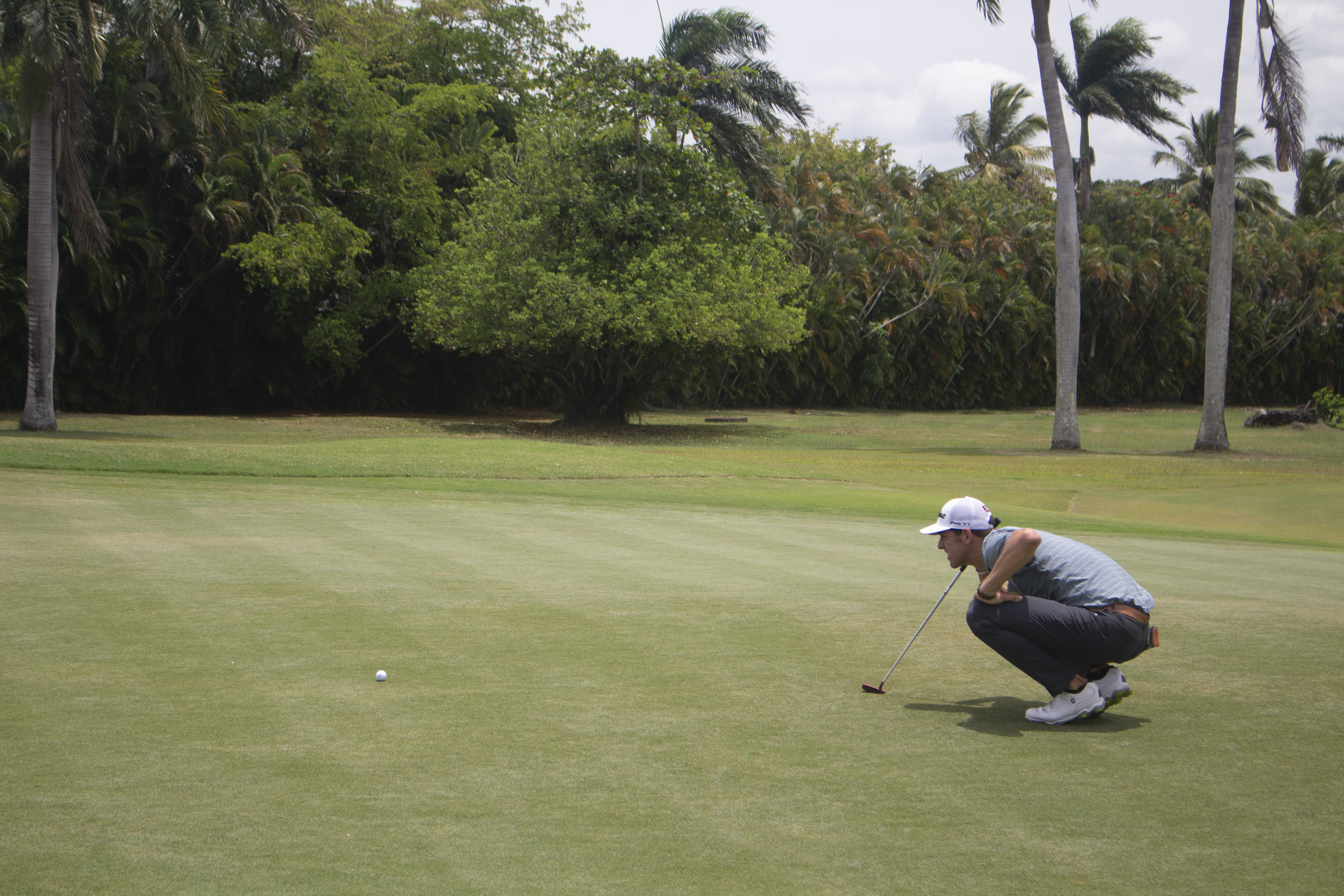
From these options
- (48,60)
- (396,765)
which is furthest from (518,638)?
(48,60)

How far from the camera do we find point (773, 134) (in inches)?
1842

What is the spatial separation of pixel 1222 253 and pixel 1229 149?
10.0ft

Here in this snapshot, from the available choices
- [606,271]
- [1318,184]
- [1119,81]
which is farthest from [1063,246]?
[1318,184]

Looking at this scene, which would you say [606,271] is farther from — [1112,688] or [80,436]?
[1112,688]

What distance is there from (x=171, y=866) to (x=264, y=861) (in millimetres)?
298

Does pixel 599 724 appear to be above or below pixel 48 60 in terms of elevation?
below

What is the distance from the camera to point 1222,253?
32.3 metres

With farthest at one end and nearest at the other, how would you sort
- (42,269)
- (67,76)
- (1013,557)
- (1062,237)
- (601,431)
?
(601,431)
(1062,237)
(42,269)
(67,76)
(1013,557)

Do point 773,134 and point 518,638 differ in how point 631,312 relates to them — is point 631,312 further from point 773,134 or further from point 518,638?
point 518,638

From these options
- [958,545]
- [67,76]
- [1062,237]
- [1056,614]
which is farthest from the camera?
[1062,237]

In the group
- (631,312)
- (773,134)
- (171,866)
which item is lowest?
(171,866)

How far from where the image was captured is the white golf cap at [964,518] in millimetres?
5789

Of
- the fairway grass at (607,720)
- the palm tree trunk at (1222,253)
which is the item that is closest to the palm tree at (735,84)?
the palm tree trunk at (1222,253)

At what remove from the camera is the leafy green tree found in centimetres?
3328
